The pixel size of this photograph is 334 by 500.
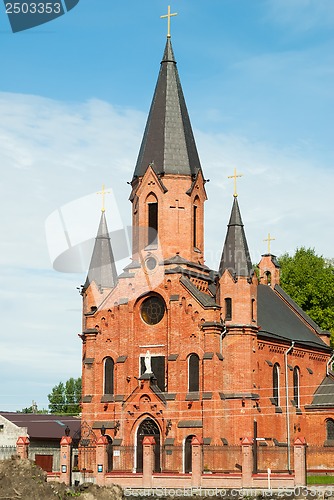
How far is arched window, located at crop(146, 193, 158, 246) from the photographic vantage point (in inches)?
2068

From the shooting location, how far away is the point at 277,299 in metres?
63.9

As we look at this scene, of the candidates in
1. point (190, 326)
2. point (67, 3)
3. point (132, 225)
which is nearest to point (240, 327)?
point (190, 326)

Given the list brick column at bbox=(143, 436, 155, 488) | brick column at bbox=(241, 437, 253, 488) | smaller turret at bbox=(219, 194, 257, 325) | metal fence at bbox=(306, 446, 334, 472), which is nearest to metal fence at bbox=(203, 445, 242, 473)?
brick column at bbox=(143, 436, 155, 488)

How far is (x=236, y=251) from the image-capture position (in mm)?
50781

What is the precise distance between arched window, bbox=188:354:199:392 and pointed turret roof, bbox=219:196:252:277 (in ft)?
16.2

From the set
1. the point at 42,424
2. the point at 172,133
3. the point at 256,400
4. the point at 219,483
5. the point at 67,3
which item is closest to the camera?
the point at 67,3

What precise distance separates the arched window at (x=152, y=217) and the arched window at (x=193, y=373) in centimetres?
→ 725

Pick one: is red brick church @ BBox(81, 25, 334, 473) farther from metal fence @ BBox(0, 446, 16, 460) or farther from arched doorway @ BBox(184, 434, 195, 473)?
metal fence @ BBox(0, 446, 16, 460)

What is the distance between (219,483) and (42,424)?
68.7 ft

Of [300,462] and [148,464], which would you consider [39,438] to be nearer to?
[148,464]

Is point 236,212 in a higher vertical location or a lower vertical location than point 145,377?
higher

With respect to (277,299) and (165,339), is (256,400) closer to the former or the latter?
(165,339)

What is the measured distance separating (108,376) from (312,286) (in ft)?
78.2


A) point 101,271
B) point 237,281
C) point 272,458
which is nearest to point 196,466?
point 272,458
